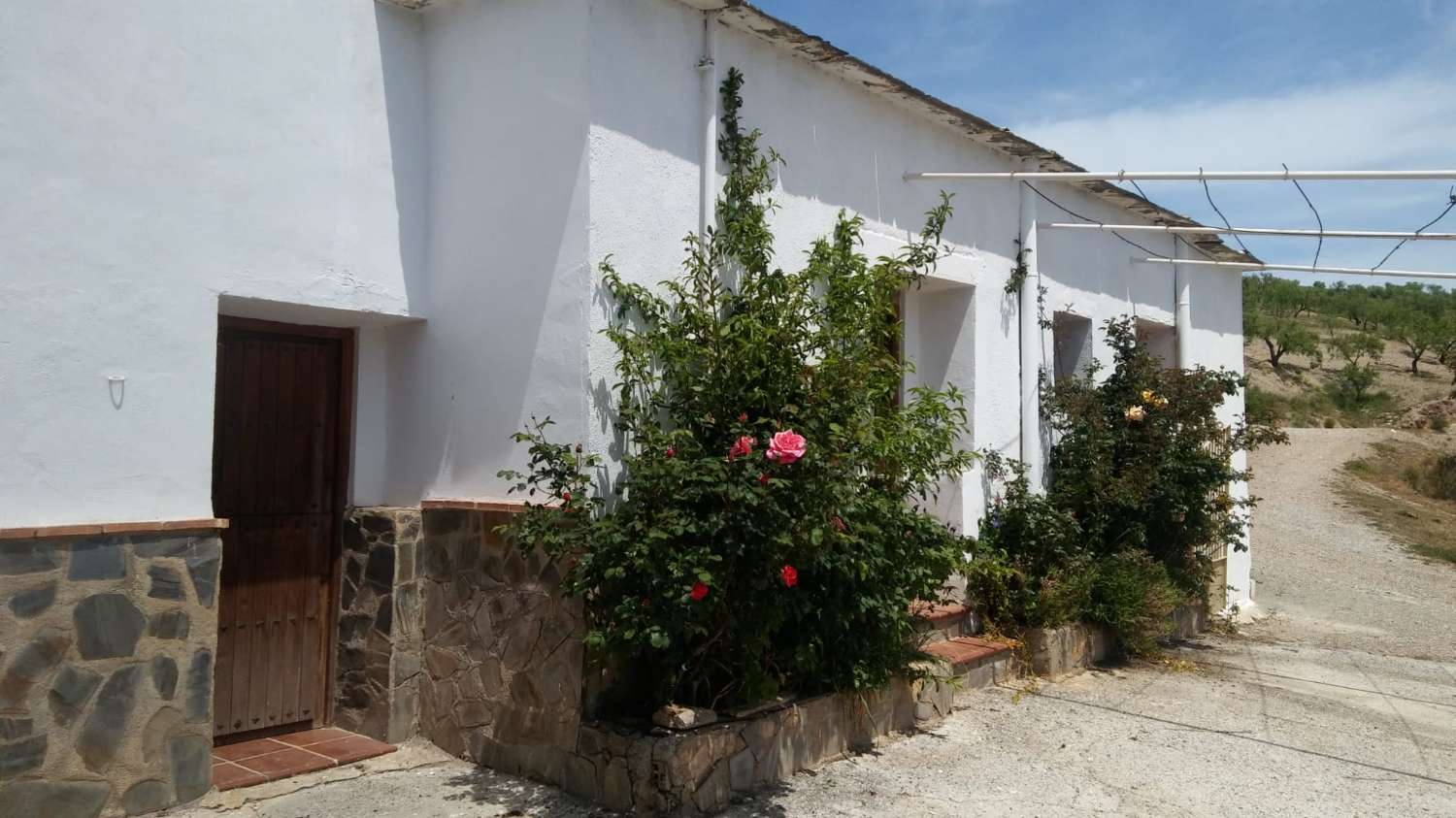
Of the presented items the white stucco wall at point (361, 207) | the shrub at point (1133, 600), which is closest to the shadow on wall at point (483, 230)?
the white stucco wall at point (361, 207)

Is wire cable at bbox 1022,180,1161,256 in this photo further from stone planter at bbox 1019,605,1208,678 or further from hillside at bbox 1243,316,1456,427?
hillside at bbox 1243,316,1456,427

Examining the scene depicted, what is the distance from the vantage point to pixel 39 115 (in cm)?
408

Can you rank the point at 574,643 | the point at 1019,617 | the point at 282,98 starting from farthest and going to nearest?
the point at 1019,617 → the point at 282,98 → the point at 574,643

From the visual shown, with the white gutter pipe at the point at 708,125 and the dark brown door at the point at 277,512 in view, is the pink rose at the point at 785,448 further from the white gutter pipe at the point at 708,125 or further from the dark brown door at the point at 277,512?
the dark brown door at the point at 277,512

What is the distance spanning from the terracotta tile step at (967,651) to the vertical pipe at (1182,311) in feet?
15.1

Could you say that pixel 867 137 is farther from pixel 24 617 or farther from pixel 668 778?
pixel 24 617

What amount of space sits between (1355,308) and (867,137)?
144 feet

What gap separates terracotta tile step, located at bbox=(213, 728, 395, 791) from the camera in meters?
4.68

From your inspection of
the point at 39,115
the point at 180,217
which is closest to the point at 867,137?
the point at 180,217

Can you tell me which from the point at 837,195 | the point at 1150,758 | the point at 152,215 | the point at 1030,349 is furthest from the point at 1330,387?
the point at 152,215

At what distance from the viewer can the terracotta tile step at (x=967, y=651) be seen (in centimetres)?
630

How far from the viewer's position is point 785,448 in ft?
14.0

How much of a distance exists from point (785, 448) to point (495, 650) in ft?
6.06

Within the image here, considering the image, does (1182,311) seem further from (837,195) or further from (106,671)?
(106,671)
